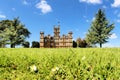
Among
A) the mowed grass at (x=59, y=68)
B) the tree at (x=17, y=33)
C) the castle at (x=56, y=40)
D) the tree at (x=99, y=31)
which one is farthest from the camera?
the castle at (x=56, y=40)

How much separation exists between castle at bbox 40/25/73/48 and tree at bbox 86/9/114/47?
23.5 ft

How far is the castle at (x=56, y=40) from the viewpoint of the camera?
5400 centimetres

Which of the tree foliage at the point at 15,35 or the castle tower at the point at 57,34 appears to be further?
the castle tower at the point at 57,34

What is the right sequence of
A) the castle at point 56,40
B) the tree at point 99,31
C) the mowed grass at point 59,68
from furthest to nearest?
1. the castle at point 56,40
2. the tree at point 99,31
3. the mowed grass at point 59,68

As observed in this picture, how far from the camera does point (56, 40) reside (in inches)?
2210

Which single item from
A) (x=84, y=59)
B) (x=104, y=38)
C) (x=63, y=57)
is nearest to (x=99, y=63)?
(x=84, y=59)

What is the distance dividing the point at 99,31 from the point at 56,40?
1240 centimetres

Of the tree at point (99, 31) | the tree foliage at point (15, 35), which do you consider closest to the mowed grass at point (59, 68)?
the tree at point (99, 31)

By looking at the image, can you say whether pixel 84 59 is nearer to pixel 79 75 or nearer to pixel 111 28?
pixel 79 75

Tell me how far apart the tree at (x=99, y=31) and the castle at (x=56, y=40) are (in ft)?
23.5

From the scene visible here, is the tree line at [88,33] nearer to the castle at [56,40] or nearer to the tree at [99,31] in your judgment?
the tree at [99,31]

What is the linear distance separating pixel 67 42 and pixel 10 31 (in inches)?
550

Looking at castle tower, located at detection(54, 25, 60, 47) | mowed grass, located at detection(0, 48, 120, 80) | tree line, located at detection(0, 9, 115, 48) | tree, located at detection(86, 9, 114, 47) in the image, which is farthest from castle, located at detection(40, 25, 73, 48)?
mowed grass, located at detection(0, 48, 120, 80)

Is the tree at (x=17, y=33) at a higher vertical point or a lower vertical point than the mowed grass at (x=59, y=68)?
higher
